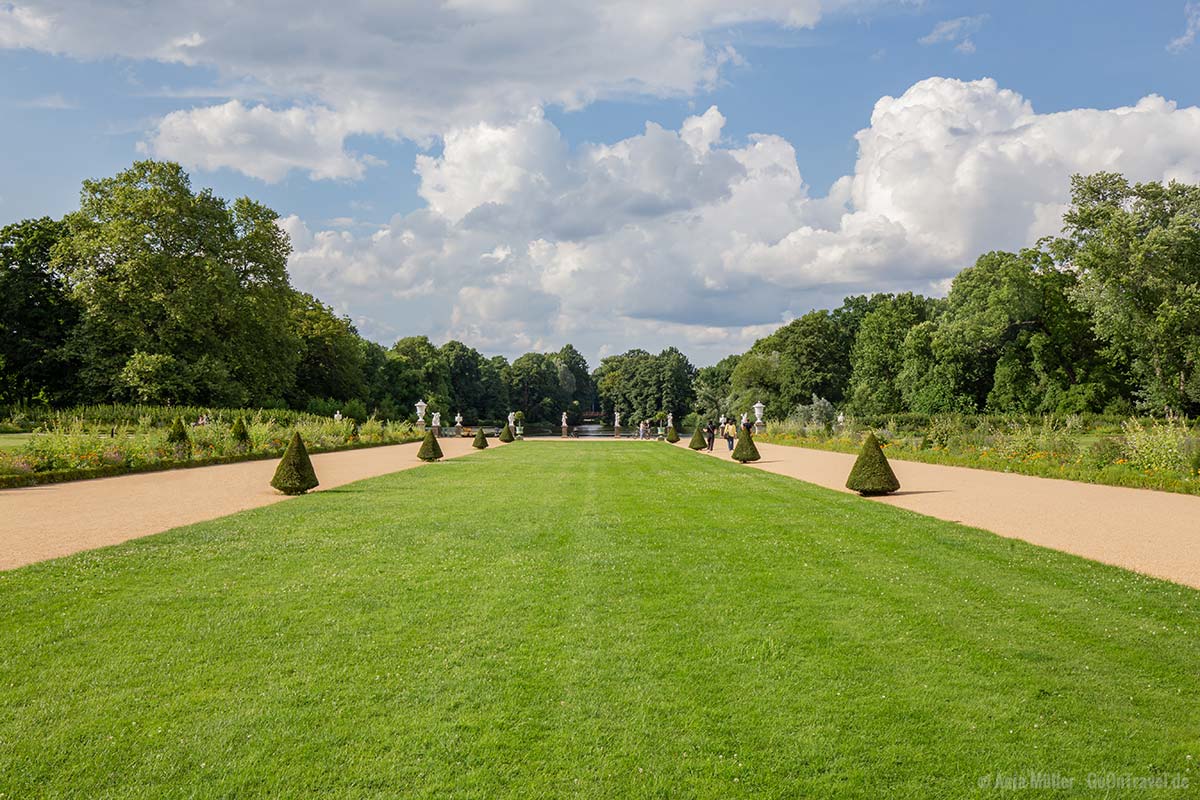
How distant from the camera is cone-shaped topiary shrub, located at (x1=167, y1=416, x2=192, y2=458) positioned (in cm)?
1978

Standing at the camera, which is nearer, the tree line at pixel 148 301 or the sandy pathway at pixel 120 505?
the sandy pathway at pixel 120 505

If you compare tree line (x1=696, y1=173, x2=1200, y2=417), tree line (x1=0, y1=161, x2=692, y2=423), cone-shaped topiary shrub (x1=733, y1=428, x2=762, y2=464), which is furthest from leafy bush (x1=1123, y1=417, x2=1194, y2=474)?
tree line (x1=0, y1=161, x2=692, y2=423)

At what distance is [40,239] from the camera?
1328 inches

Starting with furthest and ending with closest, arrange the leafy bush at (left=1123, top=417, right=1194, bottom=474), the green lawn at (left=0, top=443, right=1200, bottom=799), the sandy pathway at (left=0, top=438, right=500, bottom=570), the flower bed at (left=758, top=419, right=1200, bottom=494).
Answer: the leafy bush at (left=1123, top=417, right=1194, bottom=474) → the flower bed at (left=758, top=419, right=1200, bottom=494) → the sandy pathway at (left=0, top=438, right=500, bottom=570) → the green lawn at (left=0, top=443, right=1200, bottom=799)

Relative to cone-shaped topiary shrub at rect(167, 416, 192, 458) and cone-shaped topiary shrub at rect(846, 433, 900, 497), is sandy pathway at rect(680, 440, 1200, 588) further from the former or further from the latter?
cone-shaped topiary shrub at rect(167, 416, 192, 458)

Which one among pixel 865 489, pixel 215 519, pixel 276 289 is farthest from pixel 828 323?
pixel 215 519

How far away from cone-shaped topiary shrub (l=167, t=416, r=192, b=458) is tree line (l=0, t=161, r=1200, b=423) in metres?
11.4

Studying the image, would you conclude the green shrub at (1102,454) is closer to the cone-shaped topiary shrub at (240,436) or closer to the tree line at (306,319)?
the tree line at (306,319)

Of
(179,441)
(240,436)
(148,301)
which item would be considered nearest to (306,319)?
(148,301)

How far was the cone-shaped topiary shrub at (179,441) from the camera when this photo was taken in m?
19.8

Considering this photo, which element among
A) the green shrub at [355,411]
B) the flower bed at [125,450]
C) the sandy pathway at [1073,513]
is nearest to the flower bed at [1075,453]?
the sandy pathway at [1073,513]

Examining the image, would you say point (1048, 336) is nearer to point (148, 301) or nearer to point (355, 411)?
Result: point (355, 411)

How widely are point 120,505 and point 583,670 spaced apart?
10495 mm

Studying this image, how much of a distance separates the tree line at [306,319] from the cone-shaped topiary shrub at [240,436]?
965cm
